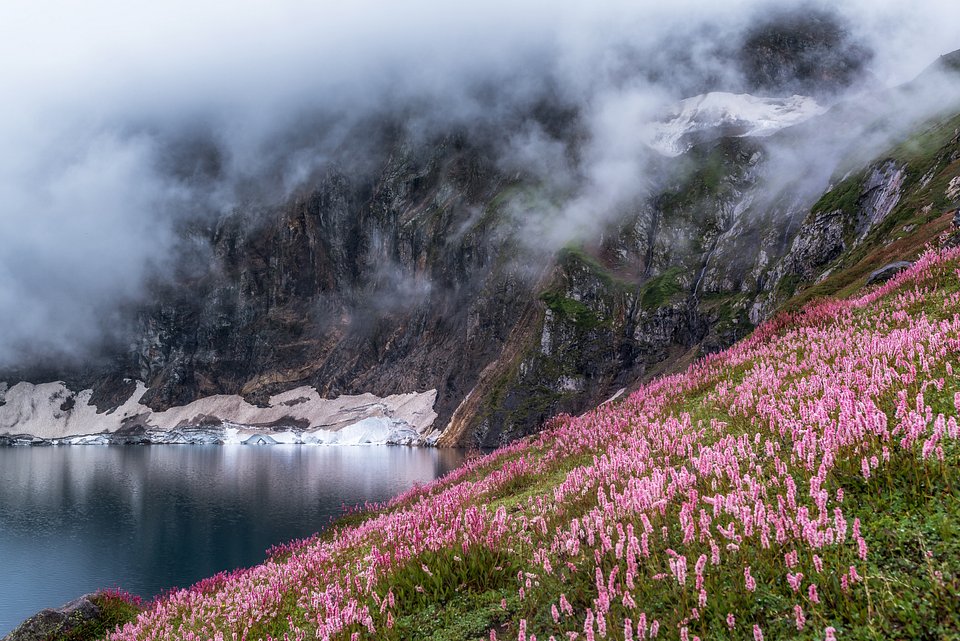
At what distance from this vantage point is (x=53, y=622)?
13219 millimetres

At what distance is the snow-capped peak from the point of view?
168875mm

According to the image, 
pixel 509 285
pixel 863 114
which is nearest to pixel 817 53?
pixel 863 114

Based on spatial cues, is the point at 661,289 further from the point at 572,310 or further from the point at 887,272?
the point at 887,272

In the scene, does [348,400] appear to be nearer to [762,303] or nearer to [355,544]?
[762,303]

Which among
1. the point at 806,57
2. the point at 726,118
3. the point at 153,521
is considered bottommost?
the point at 153,521

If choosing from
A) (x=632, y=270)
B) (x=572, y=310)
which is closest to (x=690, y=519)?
(x=572, y=310)

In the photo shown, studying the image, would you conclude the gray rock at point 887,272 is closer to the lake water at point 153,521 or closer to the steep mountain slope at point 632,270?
the lake water at point 153,521

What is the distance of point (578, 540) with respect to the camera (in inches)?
215

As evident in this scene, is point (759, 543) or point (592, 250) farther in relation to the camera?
point (592, 250)

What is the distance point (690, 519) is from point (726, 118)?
209583 mm

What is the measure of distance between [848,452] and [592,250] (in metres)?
149

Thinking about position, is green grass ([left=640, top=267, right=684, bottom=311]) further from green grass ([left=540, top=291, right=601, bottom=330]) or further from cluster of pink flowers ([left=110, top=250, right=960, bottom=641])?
cluster of pink flowers ([left=110, top=250, right=960, bottom=641])

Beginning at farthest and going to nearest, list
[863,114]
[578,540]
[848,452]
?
[863,114]
[578,540]
[848,452]

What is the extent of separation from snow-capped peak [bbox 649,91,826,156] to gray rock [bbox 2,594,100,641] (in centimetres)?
18662
